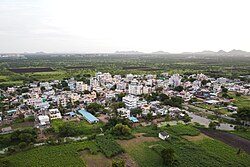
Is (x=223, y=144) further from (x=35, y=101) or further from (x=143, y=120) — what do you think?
(x=35, y=101)

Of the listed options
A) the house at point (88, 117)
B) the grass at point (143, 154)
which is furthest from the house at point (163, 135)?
the house at point (88, 117)

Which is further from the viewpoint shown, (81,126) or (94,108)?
(94,108)

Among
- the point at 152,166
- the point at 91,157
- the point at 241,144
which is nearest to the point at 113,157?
the point at 91,157

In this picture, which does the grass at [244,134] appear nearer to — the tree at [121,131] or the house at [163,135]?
the house at [163,135]

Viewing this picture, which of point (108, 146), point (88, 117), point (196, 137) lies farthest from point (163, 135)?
point (88, 117)

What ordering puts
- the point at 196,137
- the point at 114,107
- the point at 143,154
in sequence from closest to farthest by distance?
1. the point at 143,154
2. the point at 196,137
3. the point at 114,107

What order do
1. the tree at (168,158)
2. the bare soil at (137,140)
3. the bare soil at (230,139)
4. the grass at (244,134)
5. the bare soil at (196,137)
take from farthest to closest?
the grass at (244,134)
the bare soil at (196,137)
the bare soil at (137,140)
the bare soil at (230,139)
the tree at (168,158)

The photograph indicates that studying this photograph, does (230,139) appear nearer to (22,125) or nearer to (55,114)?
(55,114)
